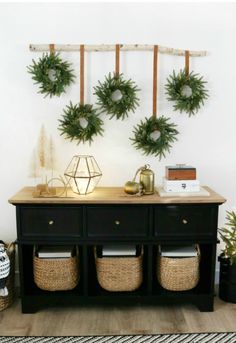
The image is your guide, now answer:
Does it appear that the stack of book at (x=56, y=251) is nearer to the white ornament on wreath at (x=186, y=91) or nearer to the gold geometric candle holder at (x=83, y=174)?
the gold geometric candle holder at (x=83, y=174)

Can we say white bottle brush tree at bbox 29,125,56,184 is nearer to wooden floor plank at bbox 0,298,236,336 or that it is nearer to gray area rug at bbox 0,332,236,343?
wooden floor plank at bbox 0,298,236,336

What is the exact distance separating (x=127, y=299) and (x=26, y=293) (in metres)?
0.70

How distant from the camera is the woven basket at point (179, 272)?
2531 millimetres

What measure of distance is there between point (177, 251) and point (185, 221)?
9.7 inches

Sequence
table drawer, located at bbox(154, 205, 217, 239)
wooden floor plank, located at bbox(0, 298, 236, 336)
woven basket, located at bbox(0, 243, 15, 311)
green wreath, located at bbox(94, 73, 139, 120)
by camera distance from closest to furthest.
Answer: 1. wooden floor plank, located at bbox(0, 298, 236, 336)
2. table drawer, located at bbox(154, 205, 217, 239)
3. woven basket, located at bbox(0, 243, 15, 311)
4. green wreath, located at bbox(94, 73, 139, 120)

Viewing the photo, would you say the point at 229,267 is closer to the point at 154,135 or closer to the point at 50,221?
the point at 154,135

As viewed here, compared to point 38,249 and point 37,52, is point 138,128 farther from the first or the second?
point 38,249

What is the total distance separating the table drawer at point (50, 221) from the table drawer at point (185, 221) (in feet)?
1.77

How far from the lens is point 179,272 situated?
2533 mm

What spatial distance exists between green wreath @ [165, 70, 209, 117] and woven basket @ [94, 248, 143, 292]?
3.78ft

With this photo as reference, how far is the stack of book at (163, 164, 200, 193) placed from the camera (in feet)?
8.46

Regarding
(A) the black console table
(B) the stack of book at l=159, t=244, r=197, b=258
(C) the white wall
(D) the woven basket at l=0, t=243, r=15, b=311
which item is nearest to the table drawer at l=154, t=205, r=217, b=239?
(A) the black console table

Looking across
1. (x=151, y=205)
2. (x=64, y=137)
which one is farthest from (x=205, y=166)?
(x=64, y=137)

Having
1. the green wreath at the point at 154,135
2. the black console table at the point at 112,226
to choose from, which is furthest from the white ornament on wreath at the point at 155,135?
the black console table at the point at 112,226
